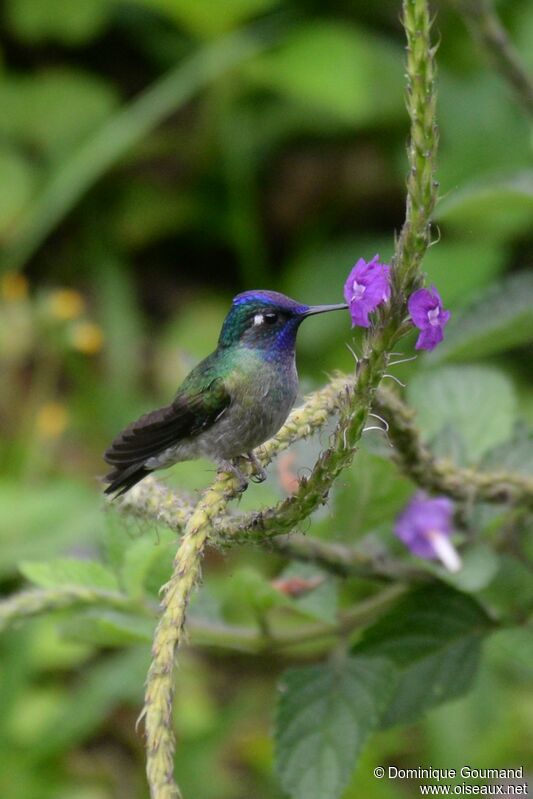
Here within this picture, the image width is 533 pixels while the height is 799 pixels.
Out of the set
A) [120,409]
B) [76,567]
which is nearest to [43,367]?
[120,409]

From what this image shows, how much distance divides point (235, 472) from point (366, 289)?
45cm

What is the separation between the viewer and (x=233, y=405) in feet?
5.97

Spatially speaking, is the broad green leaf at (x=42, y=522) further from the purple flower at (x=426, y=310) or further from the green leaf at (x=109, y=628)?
the purple flower at (x=426, y=310)

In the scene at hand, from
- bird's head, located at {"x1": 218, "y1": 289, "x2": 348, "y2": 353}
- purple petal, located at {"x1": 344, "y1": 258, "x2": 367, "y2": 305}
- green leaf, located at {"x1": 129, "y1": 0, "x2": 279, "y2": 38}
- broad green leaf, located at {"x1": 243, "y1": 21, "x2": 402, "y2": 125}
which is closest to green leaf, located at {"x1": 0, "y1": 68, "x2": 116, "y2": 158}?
green leaf, located at {"x1": 129, "y1": 0, "x2": 279, "y2": 38}

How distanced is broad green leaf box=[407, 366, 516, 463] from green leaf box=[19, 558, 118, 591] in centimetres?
76

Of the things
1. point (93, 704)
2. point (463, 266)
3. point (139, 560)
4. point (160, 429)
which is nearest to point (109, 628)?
point (139, 560)

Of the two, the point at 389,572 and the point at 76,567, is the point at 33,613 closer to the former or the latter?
the point at 76,567

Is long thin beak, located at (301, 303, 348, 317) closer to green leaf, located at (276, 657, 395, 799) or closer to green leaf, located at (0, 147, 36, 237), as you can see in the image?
green leaf, located at (276, 657, 395, 799)

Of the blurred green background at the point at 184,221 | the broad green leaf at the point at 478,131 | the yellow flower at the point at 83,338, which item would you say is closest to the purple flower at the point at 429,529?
the blurred green background at the point at 184,221

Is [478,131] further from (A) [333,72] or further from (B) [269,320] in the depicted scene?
(B) [269,320]

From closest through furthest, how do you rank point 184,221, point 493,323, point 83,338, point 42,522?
point 493,323, point 42,522, point 83,338, point 184,221

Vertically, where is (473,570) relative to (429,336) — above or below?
below

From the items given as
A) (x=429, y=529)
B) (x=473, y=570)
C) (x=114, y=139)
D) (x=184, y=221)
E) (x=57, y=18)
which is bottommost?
(x=473, y=570)

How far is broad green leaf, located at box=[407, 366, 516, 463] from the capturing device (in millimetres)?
2375
